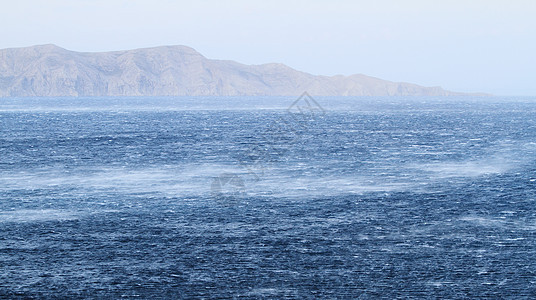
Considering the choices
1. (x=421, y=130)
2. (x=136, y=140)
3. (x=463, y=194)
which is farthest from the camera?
(x=421, y=130)

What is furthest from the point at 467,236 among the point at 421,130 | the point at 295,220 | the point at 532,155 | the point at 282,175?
the point at 421,130

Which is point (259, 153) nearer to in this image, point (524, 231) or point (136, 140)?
point (136, 140)

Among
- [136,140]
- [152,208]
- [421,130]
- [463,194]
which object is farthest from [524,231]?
[421,130]

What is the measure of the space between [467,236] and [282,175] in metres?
33.3

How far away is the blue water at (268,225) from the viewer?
1459 inches

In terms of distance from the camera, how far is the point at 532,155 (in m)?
95.9

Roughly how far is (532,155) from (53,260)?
7891cm

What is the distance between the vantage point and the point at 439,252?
42.6m

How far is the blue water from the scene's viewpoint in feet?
122

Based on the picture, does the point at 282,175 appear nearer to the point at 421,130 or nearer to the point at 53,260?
the point at 53,260

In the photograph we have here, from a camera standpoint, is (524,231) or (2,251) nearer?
(2,251)

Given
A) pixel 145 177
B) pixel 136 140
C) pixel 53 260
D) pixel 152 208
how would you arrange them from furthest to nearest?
pixel 136 140 → pixel 145 177 → pixel 152 208 → pixel 53 260

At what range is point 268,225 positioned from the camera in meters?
50.2

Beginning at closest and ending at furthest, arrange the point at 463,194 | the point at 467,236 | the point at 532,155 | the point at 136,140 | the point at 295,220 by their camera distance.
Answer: the point at 467,236, the point at 295,220, the point at 463,194, the point at 532,155, the point at 136,140
